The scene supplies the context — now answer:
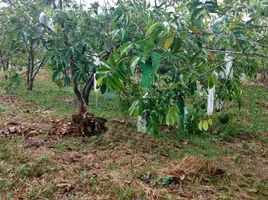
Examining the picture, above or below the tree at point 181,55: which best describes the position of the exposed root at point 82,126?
below

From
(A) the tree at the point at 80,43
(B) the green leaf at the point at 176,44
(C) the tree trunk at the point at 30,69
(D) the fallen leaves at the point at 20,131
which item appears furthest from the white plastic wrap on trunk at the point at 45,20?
(C) the tree trunk at the point at 30,69

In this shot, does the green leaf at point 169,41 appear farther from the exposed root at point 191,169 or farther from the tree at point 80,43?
the tree at point 80,43

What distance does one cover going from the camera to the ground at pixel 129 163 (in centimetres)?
255

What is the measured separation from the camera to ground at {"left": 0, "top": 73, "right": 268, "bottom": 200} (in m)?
2.55

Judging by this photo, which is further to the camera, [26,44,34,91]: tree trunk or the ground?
[26,44,34,91]: tree trunk

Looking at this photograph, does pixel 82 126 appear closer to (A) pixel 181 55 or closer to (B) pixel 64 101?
(A) pixel 181 55

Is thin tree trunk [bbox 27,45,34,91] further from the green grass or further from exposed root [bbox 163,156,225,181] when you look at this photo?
exposed root [bbox 163,156,225,181]

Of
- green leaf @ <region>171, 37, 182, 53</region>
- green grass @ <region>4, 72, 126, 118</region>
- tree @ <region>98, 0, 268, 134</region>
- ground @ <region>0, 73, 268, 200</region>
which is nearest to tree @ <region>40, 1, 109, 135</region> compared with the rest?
ground @ <region>0, 73, 268, 200</region>

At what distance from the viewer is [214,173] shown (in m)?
2.90

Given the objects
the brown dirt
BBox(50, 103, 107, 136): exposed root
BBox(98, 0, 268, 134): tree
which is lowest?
the brown dirt

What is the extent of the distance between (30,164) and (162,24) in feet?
6.24

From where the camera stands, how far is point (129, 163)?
3.09 meters

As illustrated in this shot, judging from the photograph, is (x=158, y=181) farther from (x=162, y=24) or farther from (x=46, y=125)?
(x=46, y=125)

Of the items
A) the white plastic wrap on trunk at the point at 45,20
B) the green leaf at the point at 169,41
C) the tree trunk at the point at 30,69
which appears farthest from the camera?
the tree trunk at the point at 30,69
